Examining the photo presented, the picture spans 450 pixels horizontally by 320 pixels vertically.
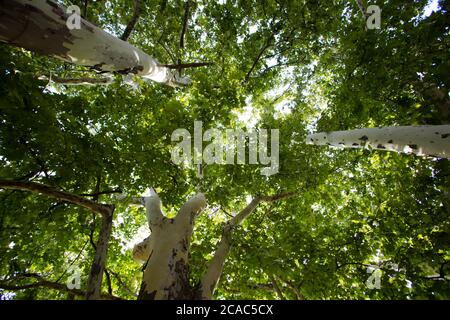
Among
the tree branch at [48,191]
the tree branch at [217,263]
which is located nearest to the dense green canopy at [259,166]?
the tree branch at [217,263]

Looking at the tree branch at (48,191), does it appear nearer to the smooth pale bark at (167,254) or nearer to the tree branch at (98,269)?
the tree branch at (98,269)

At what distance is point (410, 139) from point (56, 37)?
4.05 metres

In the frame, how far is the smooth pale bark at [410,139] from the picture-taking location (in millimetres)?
2818

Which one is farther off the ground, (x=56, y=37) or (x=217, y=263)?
(x=56, y=37)

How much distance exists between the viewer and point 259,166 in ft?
22.6

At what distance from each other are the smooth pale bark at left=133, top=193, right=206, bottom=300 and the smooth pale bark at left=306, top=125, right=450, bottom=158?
3.13 meters

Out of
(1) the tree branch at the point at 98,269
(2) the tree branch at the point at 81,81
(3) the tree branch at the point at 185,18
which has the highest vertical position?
(3) the tree branch at the point at 185,18

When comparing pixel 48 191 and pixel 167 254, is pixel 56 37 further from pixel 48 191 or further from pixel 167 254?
pixel 167 254

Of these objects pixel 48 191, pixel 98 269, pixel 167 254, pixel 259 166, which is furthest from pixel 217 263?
pixel 259 166

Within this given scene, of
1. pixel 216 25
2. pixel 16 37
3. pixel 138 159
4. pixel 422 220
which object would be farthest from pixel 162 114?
pixel 422 220

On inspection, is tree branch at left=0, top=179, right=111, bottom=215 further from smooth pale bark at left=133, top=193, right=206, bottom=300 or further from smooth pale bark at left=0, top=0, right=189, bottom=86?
smooth pale bark at left=0, top=0, right=189, bottom=86

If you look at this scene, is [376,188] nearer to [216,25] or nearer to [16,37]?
[216,25]

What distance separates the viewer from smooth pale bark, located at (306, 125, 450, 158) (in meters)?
2.82

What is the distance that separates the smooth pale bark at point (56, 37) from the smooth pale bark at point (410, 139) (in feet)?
12.1
